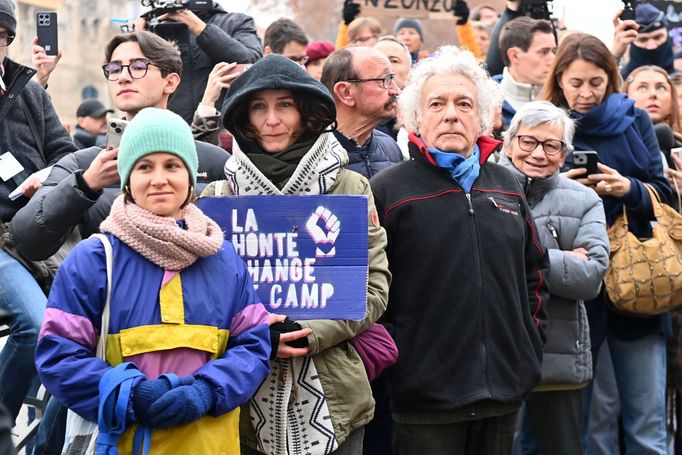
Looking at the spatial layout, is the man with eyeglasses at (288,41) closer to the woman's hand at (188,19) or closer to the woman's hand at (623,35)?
the woman's hand at (188,19)

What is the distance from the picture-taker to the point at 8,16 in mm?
6340

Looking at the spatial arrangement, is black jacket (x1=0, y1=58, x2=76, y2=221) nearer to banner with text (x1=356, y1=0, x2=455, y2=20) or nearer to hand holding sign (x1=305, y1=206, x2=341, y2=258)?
hand holding sign (x1=305, y1=206, x2=341, y2=258)

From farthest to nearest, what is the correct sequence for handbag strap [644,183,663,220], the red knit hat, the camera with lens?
1. the red knit hat
2. the camera with lens
3. handbag strap [644,183,663,220]

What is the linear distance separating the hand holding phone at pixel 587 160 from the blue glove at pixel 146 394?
3.51 metres

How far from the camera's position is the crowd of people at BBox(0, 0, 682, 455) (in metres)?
4.37

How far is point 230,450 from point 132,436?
1.19ft

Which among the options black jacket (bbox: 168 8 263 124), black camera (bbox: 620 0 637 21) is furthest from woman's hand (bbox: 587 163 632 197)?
black camera (bbox: 620 0 637 21)

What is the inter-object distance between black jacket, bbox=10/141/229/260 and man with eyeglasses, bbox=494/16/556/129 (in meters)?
2.79

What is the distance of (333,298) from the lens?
493 centimetres

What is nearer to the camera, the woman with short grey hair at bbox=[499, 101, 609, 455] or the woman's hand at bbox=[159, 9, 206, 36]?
the woman with short grey hair at bbox=[499, 101, 609, 455]

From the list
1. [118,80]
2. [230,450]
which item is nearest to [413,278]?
[230,450]

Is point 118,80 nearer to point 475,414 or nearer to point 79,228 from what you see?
point 79,228

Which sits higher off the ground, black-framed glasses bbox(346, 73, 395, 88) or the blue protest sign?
black-framed glasses bbox(346, 73, 395, 88)

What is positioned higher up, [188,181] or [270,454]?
[188,181]
